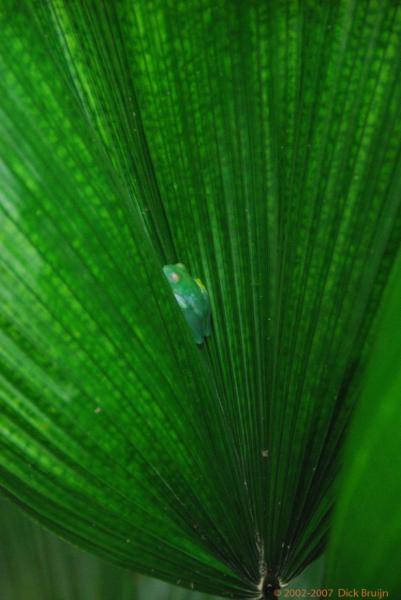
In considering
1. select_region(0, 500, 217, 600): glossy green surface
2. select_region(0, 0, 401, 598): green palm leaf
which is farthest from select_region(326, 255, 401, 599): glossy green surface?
select_region(0, 500, 217, 600): glossy green surface

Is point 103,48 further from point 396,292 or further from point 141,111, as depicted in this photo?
point 396,292

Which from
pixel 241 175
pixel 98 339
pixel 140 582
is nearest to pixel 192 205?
pixel 241 175

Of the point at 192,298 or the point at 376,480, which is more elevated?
the point at 192,298

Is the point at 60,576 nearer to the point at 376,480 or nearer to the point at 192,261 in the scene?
the point at 192,261

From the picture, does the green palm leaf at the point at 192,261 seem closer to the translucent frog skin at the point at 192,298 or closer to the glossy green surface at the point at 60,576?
the translucent frog skin at the point at 192,298

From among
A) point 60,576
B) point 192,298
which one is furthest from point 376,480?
point 60,576

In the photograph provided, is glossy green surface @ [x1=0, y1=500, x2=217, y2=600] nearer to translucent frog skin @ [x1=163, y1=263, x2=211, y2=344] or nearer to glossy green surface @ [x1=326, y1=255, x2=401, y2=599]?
translucent frog skin @ [x1=163, y1=263, x2=211, y2=344]

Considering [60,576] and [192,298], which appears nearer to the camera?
[192,298]

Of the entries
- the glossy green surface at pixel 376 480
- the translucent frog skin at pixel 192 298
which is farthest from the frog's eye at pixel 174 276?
the glossy green surface at pixel 376 480
